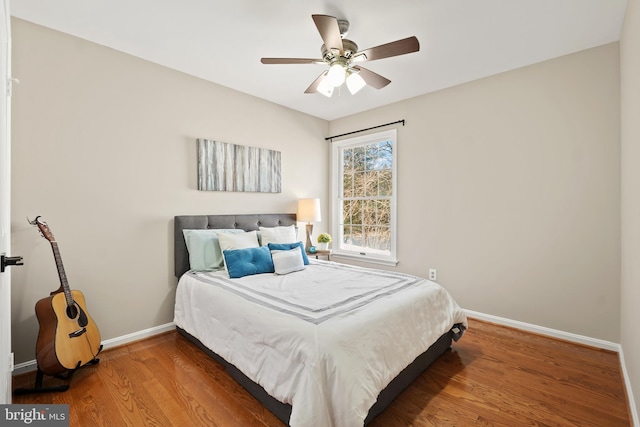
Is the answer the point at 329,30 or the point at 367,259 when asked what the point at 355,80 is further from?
the point at 367,259

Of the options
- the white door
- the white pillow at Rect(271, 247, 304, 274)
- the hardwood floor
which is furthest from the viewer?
the white pillow at Rect(271, 247, 304, 274)

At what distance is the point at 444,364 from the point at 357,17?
2809mm

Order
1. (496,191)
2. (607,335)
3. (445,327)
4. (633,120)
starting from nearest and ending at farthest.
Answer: (633,120) < (445,327) < (607,335) < (496,191)

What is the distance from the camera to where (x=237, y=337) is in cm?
199

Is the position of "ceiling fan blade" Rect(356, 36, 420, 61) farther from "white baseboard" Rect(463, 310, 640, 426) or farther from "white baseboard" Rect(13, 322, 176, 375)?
"white baseboard" Rect(13, 322, 176, 375)

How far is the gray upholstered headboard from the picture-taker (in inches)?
119

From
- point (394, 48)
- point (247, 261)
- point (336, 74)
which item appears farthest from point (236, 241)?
point (394, 48)

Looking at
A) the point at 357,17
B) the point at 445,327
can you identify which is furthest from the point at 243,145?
the point at 445,327

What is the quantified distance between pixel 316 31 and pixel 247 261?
2.10 metres

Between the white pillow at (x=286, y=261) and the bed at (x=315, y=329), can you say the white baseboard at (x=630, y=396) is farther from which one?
the white pillow at (x=286, y=261)

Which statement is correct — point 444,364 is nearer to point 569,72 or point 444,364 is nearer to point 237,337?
point 237,337

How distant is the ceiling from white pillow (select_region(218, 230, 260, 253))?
5.68ft

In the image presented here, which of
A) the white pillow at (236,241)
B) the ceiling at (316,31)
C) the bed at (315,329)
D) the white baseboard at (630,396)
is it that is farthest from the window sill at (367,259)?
the ceiling at (316,31)

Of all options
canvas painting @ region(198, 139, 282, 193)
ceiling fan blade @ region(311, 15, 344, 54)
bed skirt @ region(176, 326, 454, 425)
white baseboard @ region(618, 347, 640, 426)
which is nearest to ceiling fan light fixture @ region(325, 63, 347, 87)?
ceiling fan blade @ region(311, 15, 344, 54)
